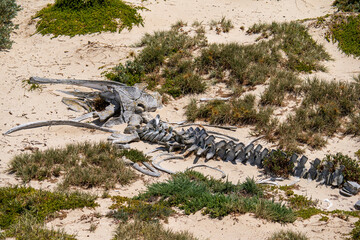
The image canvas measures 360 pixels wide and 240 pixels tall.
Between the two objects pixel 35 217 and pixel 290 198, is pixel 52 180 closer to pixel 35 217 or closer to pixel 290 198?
pixel 35 217

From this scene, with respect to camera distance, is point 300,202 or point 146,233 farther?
point 300,202

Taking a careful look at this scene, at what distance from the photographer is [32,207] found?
19.7 feet

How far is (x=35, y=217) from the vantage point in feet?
19.1

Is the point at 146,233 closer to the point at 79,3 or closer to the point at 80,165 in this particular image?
the point at 80,165

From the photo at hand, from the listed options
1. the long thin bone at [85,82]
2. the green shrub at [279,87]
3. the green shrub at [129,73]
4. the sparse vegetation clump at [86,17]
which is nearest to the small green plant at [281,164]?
the green shrub at [279,87]

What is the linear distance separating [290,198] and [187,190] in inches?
77.5

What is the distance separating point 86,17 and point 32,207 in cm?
1055

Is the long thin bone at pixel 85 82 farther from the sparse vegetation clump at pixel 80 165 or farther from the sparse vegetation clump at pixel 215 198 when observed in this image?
the sparse vegetation clump at pixel 215 198

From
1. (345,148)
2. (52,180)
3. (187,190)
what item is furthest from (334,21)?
(52,180)

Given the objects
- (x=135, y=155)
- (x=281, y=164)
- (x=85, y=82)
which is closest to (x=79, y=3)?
(x=85, y=82)

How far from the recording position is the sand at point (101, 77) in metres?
5.97

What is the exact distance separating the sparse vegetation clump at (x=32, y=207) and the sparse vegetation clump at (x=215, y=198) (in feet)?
3.89

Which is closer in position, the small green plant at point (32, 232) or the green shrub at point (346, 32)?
the small green plant at point (32, 232)

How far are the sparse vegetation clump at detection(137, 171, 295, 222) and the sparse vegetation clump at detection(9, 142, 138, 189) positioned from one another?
0.94 m
